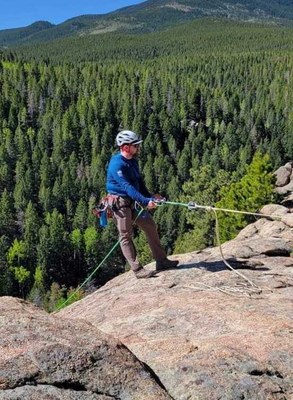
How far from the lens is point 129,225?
41.6 ft

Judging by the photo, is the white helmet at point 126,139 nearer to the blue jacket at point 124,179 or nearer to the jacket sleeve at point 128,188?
the blue jacket at point 124,179

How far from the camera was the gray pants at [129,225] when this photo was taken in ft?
41.1

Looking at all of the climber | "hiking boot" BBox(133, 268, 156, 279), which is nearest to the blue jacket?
the climber

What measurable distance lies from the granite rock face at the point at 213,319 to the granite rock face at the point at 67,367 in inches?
26.1

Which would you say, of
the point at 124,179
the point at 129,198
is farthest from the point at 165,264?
the point at 124,179

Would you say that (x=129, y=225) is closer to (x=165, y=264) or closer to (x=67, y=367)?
(x=165, y=264)

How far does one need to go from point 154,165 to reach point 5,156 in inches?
1365

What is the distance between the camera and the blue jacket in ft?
39.0

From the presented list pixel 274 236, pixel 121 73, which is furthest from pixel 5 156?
pixel 274 236

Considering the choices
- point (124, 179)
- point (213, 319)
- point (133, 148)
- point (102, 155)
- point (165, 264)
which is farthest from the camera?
point (102, 155)

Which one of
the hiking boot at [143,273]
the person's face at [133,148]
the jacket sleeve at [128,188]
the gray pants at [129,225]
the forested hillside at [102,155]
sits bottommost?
the forested hillside at [102,155]

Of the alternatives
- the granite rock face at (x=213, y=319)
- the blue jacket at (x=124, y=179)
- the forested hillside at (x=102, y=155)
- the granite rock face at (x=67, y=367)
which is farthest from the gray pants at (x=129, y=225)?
the forested hillside at (x=102, y=155)

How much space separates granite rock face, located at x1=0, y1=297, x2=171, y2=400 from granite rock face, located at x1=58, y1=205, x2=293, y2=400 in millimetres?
664

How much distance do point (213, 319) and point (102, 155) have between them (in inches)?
4533
